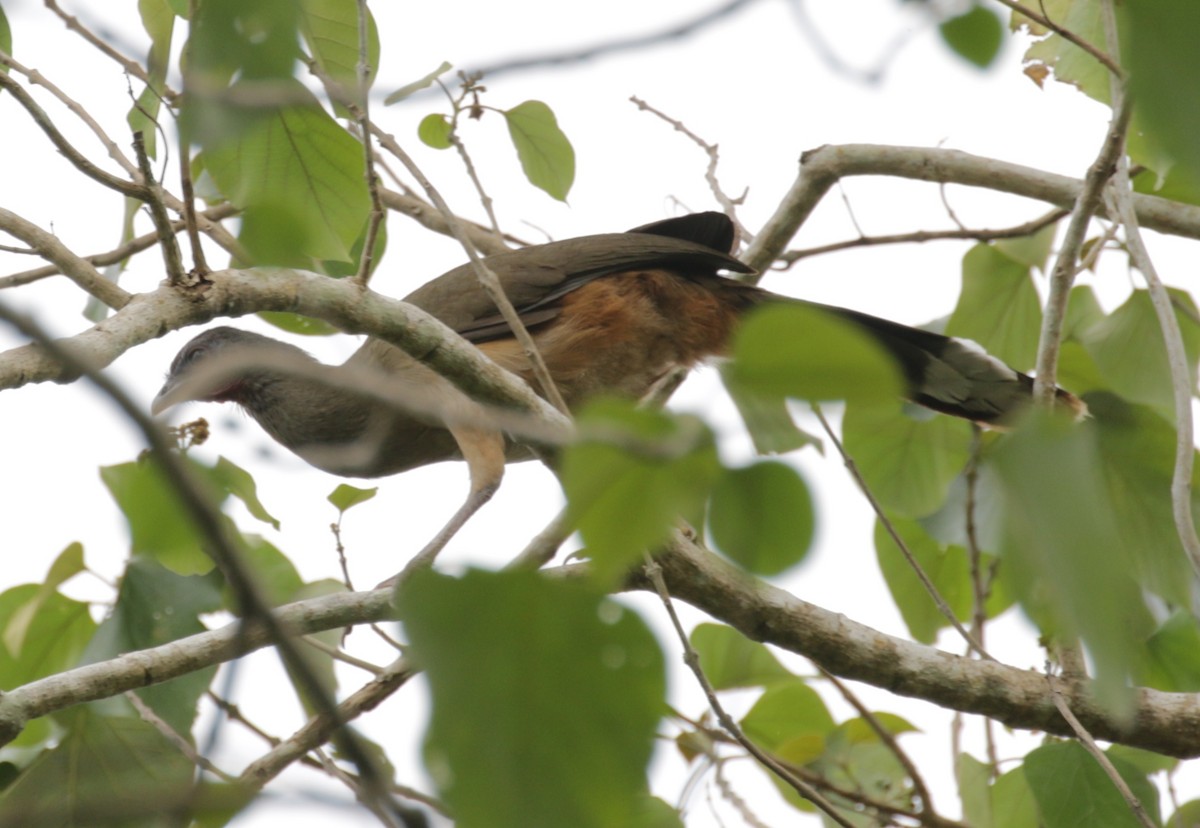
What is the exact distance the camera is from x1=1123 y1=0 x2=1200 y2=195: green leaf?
1.74 feet

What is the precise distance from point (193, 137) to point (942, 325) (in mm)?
3423

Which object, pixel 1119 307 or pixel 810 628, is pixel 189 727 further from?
pixel 1119 307

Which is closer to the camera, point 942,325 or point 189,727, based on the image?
point 189,727

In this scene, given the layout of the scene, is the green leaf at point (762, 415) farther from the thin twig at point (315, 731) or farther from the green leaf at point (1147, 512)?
the thin twig at point (315, 731)

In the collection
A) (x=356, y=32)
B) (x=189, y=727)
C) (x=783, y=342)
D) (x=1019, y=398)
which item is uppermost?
(x=1019, y=398)

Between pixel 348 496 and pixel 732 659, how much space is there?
1441mm

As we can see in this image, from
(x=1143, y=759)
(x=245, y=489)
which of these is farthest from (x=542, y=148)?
(x=1143, y=759)

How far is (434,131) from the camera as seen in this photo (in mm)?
3545

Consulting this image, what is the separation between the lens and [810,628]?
2873 mm

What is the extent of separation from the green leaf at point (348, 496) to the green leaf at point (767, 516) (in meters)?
2.06

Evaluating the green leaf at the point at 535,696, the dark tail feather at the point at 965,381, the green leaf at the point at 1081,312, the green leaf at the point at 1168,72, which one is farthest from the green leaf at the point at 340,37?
the green leaf at the point at 1081,312

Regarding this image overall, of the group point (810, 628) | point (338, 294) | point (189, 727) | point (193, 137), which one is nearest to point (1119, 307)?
point (810, 628)

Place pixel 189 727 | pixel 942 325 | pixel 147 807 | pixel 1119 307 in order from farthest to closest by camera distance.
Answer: pixel 942 325, pixel 1119 307, pixel 189 727, pixel 147 807

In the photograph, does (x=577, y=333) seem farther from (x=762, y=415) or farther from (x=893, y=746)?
(x=762, y=415)
